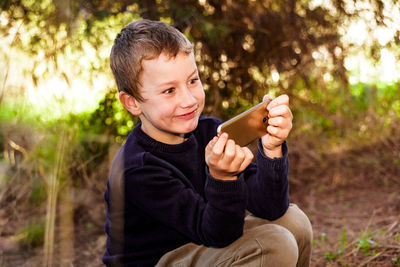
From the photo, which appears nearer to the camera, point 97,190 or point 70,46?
point 70,46

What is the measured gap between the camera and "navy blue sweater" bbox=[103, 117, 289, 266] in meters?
1.46

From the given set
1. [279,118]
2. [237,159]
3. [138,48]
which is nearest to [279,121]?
[279,118]

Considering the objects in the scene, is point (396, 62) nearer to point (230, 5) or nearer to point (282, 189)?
point (230, 5)

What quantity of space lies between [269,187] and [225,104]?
175cm

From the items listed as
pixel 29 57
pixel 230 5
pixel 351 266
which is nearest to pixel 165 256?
pixel 351 266

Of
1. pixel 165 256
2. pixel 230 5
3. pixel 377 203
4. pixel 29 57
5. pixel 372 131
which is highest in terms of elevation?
pixel 230 5

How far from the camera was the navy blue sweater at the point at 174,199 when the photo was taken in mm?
1463

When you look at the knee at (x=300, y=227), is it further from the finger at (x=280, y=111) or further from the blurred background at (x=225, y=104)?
the blurred background at (x=225, y=104)

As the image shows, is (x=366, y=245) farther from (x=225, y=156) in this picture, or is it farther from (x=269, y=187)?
(x=225, y=156)

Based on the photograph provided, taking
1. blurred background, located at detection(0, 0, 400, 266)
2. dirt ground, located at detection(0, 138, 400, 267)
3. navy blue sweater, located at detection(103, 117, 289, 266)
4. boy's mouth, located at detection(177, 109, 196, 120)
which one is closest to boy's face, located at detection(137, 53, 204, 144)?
boy's mouth, located at detection(177, 109, 196, 120)

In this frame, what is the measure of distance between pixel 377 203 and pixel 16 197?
2380 mm

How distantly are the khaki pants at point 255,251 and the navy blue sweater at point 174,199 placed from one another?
39 millimetres

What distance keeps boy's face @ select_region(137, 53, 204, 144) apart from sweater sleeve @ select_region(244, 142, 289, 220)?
0.29 m

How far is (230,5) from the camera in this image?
10.2 feet
